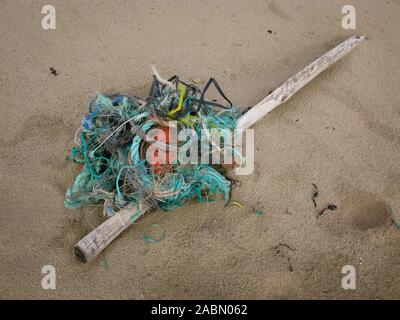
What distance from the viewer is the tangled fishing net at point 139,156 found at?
1976mm

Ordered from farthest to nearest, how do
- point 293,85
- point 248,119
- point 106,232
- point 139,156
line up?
point 293,85, point 248,119, point 139,156, point 106,232

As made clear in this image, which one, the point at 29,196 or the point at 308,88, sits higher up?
the point at 308,88

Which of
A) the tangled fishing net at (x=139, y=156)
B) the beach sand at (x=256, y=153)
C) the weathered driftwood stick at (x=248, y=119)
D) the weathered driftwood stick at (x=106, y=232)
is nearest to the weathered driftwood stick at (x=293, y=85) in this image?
the weathered driftwood stick at (x=248, y=119)

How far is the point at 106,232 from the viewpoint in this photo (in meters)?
1.89

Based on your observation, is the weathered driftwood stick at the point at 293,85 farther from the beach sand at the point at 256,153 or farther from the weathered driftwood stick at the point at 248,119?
the beach sand at the point at 256,153

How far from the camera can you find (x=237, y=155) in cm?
218

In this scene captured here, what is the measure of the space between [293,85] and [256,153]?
0.53m

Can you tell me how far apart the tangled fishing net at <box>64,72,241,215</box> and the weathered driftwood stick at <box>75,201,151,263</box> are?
0.17 ft

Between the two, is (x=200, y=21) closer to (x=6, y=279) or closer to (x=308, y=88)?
(x=308, y=88)

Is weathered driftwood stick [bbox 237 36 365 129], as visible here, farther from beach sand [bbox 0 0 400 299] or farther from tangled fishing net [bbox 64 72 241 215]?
tangled fishing net [bbox 64 72 241 215]

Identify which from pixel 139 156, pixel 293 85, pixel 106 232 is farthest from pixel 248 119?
pixel 106 232

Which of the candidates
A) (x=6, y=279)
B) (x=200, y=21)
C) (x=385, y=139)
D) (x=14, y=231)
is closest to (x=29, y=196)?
(x=14, y=231)

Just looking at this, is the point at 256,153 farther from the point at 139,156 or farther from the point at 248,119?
the point at 139,156

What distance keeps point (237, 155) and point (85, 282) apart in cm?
103
